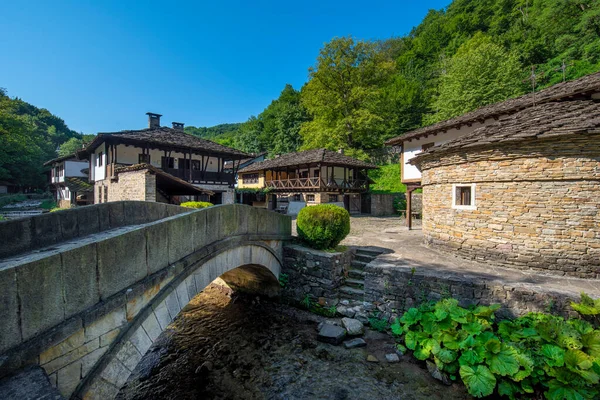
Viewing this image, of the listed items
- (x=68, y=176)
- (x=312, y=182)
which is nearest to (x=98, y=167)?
(x=312, y=182)

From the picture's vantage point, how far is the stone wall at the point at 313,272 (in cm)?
767

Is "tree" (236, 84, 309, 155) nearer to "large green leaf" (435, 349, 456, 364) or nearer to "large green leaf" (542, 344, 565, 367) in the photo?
"large green leaf" (435, 349, 456, 364)

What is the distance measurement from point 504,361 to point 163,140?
1933cm

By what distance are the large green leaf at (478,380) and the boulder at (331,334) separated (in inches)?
96.4

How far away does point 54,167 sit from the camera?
35.1 meters

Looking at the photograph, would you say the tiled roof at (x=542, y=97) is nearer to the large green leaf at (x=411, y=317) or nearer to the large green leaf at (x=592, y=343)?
the large green leaf at (x=592, y=343)

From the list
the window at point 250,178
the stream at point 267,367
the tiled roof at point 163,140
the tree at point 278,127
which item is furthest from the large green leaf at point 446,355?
the tree at point 278,127

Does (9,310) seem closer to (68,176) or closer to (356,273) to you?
(356,273)

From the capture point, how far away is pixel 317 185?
22750mm

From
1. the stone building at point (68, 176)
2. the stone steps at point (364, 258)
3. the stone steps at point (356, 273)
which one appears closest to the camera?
the stone steps at point (356, 273)

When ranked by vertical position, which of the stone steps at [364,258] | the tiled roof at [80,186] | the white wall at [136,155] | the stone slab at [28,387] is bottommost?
the stone steps at [364,258]

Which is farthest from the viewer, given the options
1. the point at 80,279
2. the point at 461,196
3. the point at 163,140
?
the point at 163,140

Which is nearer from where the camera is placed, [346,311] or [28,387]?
[28,387]

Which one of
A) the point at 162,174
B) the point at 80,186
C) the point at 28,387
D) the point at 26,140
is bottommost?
the point at 28,387
